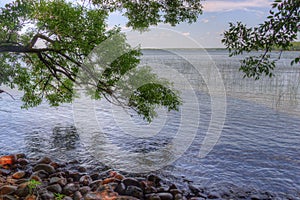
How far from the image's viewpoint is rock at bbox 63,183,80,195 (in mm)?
8553

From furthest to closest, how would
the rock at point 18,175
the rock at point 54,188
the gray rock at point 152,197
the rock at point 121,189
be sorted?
the rock at point 18,175 < the rock at point 121,189 < the rock at point 54,188 < the gray rock at point 152,197

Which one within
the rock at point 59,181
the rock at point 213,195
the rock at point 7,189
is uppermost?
the rock at point 7,189

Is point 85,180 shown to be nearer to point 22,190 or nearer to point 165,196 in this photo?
point 22,190

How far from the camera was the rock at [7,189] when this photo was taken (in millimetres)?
7910

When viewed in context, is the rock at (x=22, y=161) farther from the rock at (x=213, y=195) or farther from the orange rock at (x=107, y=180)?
the rock at (x=213, y=195)

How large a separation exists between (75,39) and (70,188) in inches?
174

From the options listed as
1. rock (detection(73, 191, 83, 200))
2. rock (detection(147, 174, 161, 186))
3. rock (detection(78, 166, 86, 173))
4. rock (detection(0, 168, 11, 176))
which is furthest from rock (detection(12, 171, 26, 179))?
rock (detection(147, 174, 161, 186))

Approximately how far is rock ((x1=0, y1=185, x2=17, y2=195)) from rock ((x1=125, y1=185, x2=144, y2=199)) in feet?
10.4

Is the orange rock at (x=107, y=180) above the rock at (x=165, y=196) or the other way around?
above

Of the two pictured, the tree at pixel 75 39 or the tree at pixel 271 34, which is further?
the tree at pixel 75 39

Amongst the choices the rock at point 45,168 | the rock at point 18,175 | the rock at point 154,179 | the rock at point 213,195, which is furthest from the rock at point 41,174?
the rock at point 213,195

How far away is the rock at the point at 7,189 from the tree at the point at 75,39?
351cm

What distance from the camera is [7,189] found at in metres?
8.01

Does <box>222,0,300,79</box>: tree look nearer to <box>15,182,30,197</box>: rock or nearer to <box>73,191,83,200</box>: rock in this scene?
<box>73,191,83,200</box>: rock
